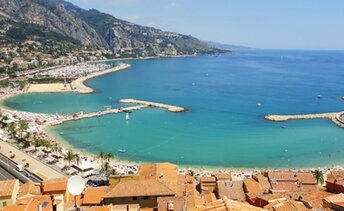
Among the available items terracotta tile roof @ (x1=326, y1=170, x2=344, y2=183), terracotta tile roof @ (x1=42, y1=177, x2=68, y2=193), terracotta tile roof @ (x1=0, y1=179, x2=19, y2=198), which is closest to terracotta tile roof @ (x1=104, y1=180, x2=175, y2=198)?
terracotta tile roof @ (x1=42, y1=177, x2=68, y2=193)

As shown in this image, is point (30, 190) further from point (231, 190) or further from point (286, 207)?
point (286, 207)

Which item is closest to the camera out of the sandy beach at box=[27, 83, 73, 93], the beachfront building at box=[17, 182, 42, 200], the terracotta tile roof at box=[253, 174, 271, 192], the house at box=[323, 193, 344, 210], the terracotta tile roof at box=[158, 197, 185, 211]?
the house at box=[323, 193, 344, 210]

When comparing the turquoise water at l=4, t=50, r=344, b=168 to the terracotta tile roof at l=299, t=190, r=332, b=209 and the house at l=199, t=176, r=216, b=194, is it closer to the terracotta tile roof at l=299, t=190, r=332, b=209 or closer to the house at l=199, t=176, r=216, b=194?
the house at l=199, t=176, r=216, b=194

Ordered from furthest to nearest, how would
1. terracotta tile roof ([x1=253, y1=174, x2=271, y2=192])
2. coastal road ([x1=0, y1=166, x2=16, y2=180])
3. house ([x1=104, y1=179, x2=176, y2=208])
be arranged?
coastal road ([x1=0, y1=166, x2=16, y2=180])
terracotta tile roof ([x1=253, y1=174, x2=271, y2=192])
house ([x1=104, y1=179, x2=176, y2=208])

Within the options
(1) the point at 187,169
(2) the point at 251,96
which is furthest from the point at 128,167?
(2) the point at 251,96

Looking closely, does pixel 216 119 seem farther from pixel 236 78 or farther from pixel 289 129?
pixel 236 78

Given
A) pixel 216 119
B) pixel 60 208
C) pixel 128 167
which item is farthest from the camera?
pixel 216 119

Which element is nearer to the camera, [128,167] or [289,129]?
[128,167]
